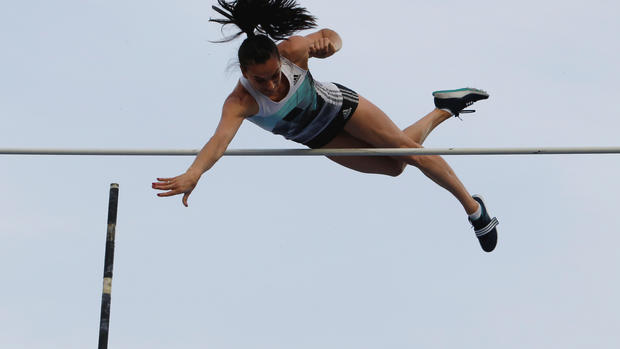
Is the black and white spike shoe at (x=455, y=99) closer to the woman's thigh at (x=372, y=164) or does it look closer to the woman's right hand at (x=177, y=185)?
the woman's thigh at (x=372, y=164)

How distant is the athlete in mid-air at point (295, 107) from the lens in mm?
5734

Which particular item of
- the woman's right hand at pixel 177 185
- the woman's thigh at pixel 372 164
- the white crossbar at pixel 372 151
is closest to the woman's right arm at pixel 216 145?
the woman's right hand at pixel 177 185

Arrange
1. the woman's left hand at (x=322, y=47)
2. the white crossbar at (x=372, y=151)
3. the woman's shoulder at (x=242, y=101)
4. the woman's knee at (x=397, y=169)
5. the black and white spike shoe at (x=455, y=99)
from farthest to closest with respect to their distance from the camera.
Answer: the black and white spike shoe at (x=455, y=99)
the woman's knee at (x=397, y=169)
the white crossbar at (x=372, y=151)
the woman's left hand at (x=322, y=47)
the woman's shoulder at (x=242, y=101)

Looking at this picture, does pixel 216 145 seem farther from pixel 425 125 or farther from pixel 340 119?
pixel 425 125

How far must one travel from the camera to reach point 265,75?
5730mm

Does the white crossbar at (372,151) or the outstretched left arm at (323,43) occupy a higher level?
the outstretched left arm at (323,43)

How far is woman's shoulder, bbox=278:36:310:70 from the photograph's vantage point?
6094 millimetres

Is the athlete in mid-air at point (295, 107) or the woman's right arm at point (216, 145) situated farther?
the athlete in mid-air at point (295, 107)

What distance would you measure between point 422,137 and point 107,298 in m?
2.73

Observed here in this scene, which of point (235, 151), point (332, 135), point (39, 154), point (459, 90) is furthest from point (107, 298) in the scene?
point (459, 90)

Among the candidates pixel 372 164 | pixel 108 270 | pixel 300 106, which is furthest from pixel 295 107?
pixel 108 270

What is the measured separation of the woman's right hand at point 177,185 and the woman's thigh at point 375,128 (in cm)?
147

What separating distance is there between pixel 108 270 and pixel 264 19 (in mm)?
2555

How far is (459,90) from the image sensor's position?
732 cm
